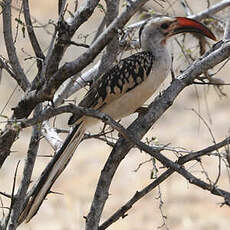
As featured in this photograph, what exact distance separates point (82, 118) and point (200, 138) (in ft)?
16.2

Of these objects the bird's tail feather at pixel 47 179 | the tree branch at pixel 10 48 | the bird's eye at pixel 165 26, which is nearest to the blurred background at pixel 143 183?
the bird's eye at pixel 165 26

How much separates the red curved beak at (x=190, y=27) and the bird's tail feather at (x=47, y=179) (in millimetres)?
795

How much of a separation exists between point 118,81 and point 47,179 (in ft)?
2.19

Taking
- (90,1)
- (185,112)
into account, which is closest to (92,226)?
(90,1)

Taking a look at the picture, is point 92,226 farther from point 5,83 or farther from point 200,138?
point 5,83

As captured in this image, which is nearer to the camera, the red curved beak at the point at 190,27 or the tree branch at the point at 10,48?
the tree branch at the point at 10,48

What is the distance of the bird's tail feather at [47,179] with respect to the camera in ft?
9.09

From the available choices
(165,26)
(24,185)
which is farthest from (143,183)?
(24,185)

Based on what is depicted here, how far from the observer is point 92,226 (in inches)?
104

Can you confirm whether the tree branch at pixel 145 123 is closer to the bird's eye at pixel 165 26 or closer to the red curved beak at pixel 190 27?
the red curved beak at pixel 190 27

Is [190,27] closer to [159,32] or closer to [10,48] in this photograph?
[159,32]

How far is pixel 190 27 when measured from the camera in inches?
133

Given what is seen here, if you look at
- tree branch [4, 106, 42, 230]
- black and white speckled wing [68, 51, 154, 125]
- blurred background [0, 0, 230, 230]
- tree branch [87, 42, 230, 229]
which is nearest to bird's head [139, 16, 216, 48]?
black and white speckled wing [68, 51, 154, 125]

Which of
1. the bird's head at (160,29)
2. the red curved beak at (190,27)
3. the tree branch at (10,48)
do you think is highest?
the bird's head at (160,29)
